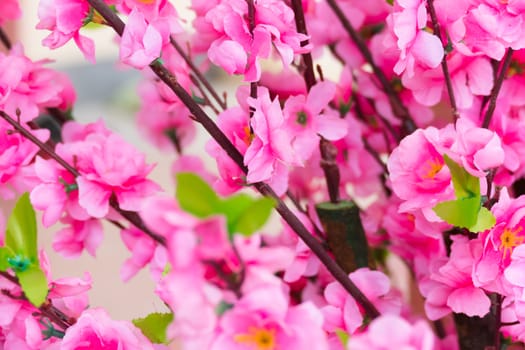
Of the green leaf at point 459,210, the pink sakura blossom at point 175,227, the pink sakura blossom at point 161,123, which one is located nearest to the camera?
the pink sakura blossom at point 175,227

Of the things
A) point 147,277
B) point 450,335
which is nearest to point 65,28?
point 147,277

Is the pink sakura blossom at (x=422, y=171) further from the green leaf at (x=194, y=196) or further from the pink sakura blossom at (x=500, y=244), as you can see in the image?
the green leaf at (x=194, y=196)

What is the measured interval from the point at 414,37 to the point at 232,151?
0.10m

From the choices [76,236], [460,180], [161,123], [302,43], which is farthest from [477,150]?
[161,123]

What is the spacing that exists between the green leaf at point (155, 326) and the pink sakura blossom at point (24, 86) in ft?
0.42

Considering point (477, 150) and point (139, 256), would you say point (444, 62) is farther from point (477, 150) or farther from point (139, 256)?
point (139, 256)

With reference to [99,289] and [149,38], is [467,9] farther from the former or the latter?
[99,289]

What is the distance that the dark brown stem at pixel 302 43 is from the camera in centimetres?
43

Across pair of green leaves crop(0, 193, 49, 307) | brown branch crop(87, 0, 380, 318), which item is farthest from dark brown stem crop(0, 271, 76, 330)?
brown branch crop(87, 0, 380, 318)

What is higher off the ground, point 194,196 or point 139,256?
point 194,196

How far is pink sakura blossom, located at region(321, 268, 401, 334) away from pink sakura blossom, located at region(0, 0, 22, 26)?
0.27 meters

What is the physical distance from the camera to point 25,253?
14.4 inches

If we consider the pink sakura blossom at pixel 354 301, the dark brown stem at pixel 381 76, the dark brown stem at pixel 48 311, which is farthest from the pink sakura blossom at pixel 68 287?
the dark brown stem at pixel 381 76

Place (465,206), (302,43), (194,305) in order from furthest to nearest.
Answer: (302,43) < (465,206) < (194,305)
